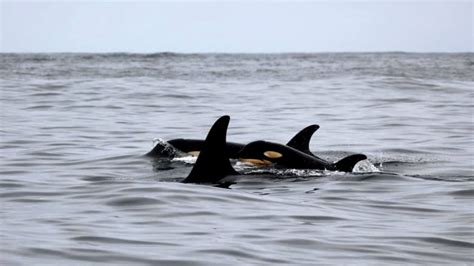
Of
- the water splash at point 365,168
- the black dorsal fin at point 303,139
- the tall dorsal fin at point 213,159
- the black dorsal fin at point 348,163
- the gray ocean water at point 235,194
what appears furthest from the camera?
the black dorsal fin at point 303,139

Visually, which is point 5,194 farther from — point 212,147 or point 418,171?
point 418,171

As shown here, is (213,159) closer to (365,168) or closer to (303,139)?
(365,168)

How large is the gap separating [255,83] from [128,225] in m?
30.9

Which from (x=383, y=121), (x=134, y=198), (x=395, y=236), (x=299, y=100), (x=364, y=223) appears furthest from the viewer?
(x=299, y=100)

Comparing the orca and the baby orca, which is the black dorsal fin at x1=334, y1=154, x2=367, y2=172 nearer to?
the baby orca

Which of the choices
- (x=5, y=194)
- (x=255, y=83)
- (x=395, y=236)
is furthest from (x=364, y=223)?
(x=255, y=83)

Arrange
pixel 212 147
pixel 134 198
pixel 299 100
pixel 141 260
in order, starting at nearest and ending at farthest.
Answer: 1. pixel 141 260
2. pixel 134 198
3. pixel 212 147
4. pixel 299 100

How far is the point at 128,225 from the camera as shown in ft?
29.5

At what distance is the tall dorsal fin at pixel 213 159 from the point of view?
37.1 ft

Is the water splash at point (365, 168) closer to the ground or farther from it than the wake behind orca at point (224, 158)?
closer to the ground

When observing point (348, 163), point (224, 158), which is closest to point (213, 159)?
point (224, 158)

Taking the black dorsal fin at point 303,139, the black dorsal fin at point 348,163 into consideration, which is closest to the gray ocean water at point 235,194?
the black dorsal fin at point 348,163

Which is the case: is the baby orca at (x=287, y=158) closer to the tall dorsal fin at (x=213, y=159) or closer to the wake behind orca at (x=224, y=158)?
the wake behind orca at (x=224, y=158)

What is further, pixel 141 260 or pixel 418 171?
pixel 418 171
